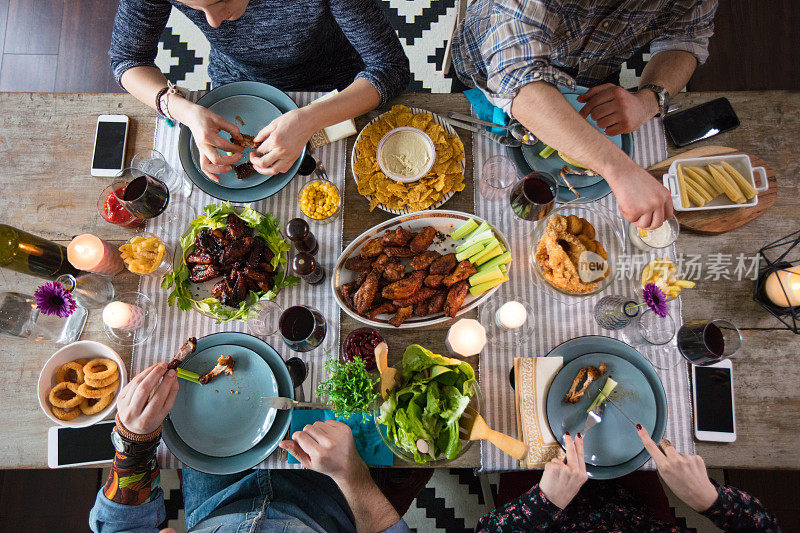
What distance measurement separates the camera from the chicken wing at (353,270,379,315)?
1.56m

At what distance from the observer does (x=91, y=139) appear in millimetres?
1830

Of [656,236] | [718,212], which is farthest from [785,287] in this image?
[656,236]

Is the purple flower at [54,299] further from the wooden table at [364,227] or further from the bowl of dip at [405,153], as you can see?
the bowl of dip at [405,153]

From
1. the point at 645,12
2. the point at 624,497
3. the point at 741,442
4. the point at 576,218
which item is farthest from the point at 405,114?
the point at 624,497

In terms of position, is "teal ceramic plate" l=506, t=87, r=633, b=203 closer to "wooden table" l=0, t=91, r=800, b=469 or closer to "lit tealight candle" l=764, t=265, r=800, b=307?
"wooden table" l=0, t=91, r=800, b=469

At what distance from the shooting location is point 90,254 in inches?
62.5

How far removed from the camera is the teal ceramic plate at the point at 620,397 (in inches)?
60.6

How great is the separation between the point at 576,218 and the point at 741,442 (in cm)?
90

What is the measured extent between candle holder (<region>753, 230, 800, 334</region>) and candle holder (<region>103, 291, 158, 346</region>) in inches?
82.6

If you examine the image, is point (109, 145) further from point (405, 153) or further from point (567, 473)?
point (567, 473)

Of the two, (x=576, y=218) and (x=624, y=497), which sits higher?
(x=576, y=218)

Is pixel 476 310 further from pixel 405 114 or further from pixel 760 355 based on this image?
pixel 760 355

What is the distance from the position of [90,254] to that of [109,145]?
0.48 meters

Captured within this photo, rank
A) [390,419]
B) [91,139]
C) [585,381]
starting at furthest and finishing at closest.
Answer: [91,139] → [585,381] → [390,419]
